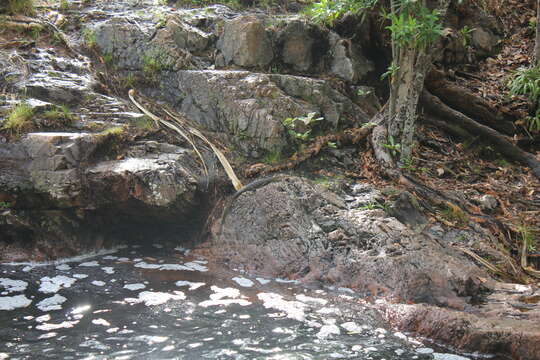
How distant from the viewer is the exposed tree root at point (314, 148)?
5031 millimetres

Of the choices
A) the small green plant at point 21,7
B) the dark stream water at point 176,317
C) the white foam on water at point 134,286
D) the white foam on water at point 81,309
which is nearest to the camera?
the dark stream water at point 176,317

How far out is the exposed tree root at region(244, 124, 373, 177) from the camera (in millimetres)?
5031

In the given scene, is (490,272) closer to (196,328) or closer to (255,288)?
(255,288)

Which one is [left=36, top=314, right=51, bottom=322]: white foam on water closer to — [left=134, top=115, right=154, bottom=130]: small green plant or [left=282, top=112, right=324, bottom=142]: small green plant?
[left=134, top=115, right=154, bottom=130]: small green plant

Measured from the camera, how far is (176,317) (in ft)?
10.7

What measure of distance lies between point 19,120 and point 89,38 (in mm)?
2066

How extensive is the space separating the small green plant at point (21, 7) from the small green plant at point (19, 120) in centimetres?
225

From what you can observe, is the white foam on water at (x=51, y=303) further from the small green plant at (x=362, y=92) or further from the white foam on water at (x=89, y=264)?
the small green plant at (x=362, y=92)

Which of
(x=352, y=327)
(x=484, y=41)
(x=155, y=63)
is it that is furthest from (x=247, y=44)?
(x=484, y=41)

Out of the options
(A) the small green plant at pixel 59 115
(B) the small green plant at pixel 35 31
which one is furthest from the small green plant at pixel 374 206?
(B) the small green plant at pixel 35 31

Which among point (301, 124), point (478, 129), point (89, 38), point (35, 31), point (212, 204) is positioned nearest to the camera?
point (212, 204)

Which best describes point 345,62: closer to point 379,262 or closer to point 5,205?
point 379,262

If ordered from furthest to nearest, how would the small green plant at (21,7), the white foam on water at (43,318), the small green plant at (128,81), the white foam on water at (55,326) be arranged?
the small green plant at (21,7), the small green plant at (128,81), the white foam on water at (43,318), the white foam on water at (55,326)

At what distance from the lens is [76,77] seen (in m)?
5.41
